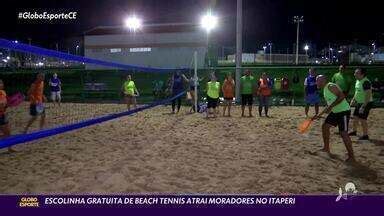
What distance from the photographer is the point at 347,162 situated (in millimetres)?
8297

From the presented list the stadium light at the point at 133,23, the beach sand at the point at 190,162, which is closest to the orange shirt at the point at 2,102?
the beach sand at the point at 190,162

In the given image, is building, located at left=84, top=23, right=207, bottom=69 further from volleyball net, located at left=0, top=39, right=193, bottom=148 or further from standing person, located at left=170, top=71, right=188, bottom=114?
standing person, located at left=170, top=71, right=188, bottom=114

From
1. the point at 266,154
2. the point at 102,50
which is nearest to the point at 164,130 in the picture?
the point at 266,154

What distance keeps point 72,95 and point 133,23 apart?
83.3ft

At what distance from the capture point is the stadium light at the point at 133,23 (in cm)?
5094

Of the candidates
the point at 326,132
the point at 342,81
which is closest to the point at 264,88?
the point at 342,81

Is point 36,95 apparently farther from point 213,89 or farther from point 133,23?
point 133,23

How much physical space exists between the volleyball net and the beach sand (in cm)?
69

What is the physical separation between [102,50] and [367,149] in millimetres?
45203

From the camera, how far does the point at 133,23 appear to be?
51719mm

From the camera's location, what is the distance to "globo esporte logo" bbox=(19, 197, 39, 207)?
16.4ft

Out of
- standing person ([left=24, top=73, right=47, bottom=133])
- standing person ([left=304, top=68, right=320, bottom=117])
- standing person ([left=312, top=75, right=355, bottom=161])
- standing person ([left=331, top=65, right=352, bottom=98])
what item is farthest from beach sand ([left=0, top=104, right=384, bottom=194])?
standing person ([left=304, top=68, right=320, bottom=117])

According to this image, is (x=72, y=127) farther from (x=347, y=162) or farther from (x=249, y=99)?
(x=249, y=99)

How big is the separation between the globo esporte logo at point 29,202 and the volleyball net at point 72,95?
68 cm
